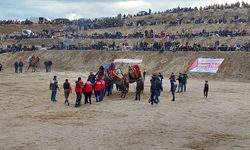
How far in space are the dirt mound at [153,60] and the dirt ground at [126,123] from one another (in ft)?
49.9

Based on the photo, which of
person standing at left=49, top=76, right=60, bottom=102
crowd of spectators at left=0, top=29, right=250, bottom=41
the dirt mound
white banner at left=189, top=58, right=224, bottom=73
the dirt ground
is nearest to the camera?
the dirt ground

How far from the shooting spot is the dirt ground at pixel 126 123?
58.8 ft

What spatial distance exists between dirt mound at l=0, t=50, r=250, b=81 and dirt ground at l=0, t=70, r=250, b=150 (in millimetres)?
15219

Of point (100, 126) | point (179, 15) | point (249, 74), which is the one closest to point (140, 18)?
point (179, 15)

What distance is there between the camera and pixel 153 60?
56531mm

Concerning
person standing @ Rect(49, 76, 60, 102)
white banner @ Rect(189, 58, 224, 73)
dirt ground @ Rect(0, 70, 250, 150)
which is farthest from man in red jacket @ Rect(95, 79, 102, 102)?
white banner @ Rect(189, 58, 224, 73)

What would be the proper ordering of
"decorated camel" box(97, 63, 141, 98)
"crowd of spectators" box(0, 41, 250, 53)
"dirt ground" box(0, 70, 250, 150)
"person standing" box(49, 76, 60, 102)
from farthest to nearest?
"crowd of spectators" box(0, 41, 250, 53)
"decorated camel" box(97, 63, 141, 98)
"person standing" box(49, 76, 60, 102)
"dirt ground" box(0, 70, 250, 150)

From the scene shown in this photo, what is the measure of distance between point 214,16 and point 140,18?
17282 millimetres

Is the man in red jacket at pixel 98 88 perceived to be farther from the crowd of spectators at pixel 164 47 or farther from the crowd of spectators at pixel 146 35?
the crowd of spectators at pixel 146 35

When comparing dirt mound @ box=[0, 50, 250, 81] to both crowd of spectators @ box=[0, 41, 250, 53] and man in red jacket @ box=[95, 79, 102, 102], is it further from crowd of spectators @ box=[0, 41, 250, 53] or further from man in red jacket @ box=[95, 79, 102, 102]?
man in red jacket @ box=[95, 79, 102, 102]

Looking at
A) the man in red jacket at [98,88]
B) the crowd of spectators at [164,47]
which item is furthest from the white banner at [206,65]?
the man in red jacket at [98,88]

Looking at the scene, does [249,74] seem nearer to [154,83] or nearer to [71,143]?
[154,83]

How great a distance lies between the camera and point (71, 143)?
1777cm

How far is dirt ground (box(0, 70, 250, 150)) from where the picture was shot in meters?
17.9
